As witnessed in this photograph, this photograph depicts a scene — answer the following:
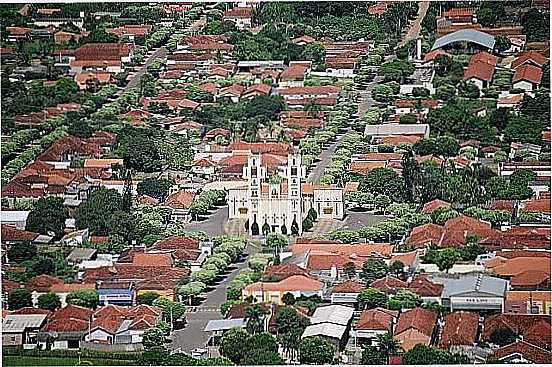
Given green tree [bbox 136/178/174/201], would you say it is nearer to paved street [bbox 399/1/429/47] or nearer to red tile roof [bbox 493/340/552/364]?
paved street [bbox 399/1/429/47]

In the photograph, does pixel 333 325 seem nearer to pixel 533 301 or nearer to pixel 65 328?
pixel 533 301

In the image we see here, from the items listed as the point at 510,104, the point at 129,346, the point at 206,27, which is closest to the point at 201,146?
the point at 206,27

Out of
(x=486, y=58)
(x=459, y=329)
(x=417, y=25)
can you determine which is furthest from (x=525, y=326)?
(x=417, y=25)

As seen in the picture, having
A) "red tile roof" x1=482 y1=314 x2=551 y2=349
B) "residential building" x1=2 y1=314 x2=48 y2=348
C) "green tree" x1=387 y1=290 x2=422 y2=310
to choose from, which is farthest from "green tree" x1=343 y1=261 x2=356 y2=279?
"residential building" x1=2 y1=314 x2=48 y2=348

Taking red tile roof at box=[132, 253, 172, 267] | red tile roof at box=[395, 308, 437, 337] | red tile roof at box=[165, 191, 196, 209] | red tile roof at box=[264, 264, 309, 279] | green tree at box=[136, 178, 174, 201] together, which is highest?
green tree at box=[136, 178, 174, 201]

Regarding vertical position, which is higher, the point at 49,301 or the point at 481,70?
the point at 481,70
